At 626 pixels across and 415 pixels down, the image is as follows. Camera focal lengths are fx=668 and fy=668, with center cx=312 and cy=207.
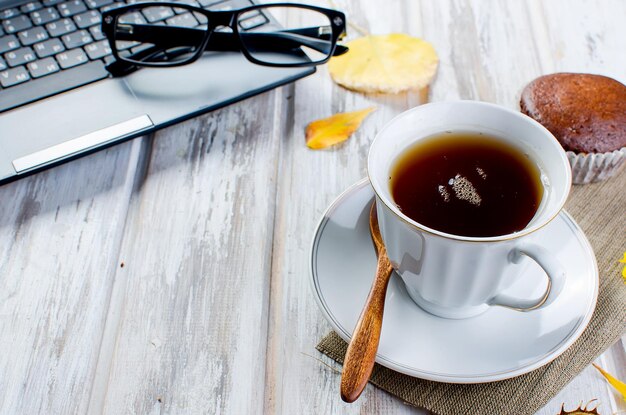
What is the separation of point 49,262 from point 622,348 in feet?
2.12

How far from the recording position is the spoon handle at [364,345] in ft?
1.91

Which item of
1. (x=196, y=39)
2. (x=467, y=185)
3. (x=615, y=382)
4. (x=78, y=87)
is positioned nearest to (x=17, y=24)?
(x=78, y=87)

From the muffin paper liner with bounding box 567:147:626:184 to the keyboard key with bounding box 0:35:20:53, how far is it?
2.44 ft

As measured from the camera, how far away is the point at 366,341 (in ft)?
2.00

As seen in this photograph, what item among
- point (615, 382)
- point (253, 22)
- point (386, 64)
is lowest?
point (615, 382)

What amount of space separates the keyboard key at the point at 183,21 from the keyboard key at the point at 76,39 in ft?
0.38

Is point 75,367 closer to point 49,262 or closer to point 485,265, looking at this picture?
point 49,262

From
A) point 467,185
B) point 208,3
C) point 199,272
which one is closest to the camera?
point 467,185

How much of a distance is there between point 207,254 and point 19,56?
15.5 inches

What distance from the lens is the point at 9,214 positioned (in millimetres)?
836

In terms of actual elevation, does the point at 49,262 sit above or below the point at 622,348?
above

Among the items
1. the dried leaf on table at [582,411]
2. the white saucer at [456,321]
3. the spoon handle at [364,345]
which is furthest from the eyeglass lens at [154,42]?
the dried leaf on table at [582,411]

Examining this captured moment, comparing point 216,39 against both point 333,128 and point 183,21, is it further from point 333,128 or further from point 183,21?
point 333,128

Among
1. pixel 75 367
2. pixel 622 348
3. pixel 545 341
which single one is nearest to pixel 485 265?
pixel 545 341
